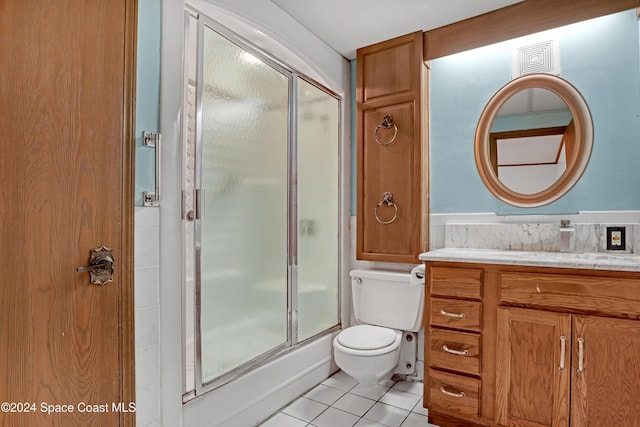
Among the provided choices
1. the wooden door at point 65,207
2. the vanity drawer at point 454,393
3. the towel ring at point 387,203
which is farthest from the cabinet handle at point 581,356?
the wooden door at point 65,207

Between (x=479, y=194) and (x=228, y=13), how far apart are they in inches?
70.3

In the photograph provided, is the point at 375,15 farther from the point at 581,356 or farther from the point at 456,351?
the point at 581,356

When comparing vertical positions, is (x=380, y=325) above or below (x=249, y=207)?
below

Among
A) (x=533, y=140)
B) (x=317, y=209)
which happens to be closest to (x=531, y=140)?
(x=533, y=140)

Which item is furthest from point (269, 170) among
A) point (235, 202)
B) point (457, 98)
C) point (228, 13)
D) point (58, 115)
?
point (457, 98)

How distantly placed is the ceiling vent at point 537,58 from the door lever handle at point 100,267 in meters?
2.38

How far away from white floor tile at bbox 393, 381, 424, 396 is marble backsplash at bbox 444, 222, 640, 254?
3.09ft

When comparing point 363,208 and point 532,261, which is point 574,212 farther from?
point 363,208

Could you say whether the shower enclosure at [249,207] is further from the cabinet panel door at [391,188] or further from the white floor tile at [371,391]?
the white floor tile at [371,391]

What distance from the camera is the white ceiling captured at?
79.4 inches

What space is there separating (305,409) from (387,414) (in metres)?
0.47

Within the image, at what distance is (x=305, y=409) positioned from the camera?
6.66 feet

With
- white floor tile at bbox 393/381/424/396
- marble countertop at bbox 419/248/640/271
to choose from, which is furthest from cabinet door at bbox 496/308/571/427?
white floor tile at bbox 393/381/424/396

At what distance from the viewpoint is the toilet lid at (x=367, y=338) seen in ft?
6.40
